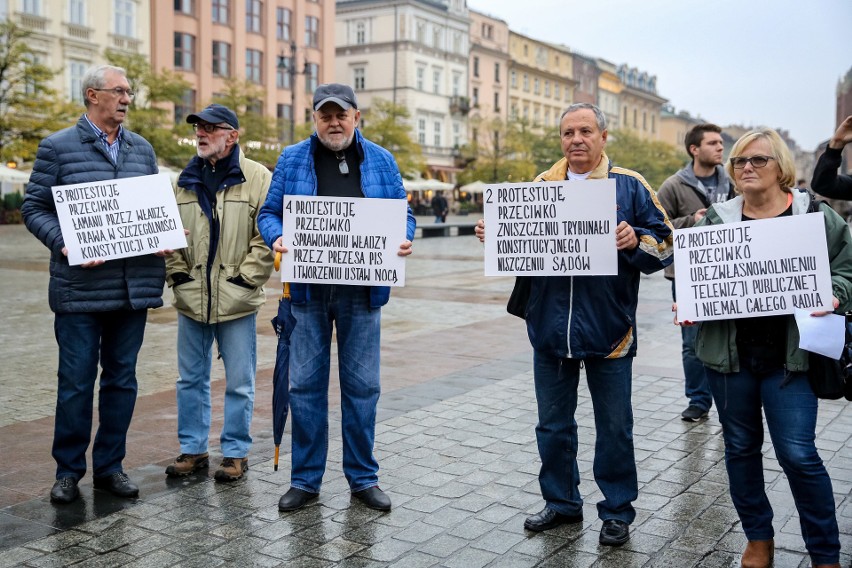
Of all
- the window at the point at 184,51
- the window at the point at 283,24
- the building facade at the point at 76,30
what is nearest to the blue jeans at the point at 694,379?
the building facade at the point at 76,30

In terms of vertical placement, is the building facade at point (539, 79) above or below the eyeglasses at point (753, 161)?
above

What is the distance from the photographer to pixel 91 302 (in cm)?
473

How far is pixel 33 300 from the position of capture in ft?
45.0

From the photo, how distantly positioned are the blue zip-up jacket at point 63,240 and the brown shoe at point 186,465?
933 millimetres

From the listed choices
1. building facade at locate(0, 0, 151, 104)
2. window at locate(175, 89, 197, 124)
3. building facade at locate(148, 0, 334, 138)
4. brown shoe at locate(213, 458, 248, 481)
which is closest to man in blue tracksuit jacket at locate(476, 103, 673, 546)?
brown shoe at locate(213, 458, 248, 481)

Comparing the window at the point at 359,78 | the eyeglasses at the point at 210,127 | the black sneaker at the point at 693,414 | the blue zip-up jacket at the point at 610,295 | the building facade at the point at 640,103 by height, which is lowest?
the black sneaker at the point at 693,414

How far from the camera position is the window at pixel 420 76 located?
2857 inches

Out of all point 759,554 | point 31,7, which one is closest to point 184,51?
point 31,7

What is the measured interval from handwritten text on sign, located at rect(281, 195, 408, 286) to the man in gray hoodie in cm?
268

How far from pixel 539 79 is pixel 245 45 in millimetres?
42736

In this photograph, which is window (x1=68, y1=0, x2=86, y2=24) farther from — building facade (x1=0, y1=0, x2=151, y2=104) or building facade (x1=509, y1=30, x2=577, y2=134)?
building facade (x1=509, y1=30, x2=577, y2=134)

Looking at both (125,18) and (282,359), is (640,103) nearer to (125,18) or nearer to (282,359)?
(125,18)

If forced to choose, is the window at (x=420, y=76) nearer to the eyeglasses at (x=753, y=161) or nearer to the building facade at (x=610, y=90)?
the building facade at (x=610, y=90)

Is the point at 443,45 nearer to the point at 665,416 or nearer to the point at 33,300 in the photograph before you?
the point at 33,300
